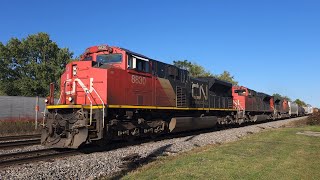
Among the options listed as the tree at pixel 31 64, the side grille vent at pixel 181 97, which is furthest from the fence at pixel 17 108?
the tree at pixel 31 64

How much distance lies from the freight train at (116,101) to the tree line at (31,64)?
1258 inches

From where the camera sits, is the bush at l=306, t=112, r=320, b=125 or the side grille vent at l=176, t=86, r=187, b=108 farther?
the bush at l=306, t=112, r=320, b=125

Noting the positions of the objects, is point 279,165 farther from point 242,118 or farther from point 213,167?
point 242,118

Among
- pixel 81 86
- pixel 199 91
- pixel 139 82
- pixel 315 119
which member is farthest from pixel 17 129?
pixel 315 119

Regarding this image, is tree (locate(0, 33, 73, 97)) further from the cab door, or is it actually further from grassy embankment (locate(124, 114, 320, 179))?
grassy embankment (locate(124, 114, 320, 179))

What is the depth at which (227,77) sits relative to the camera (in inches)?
3179

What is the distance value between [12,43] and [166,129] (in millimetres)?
42860

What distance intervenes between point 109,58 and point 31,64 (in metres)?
40.2

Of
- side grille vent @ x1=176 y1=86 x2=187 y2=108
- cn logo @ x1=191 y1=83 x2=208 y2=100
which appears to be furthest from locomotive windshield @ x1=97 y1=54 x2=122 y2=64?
cn logo @ x1=191 y1=83 x2=208 y2=100

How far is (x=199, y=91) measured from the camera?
20.1 meters

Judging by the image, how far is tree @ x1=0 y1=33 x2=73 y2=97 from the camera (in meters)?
47.4

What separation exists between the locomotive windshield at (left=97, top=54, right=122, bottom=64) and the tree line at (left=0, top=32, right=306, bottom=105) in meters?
33.5

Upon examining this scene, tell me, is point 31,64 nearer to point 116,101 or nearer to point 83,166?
point 116,101

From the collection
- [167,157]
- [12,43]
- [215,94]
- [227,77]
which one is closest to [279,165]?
[167,157]
